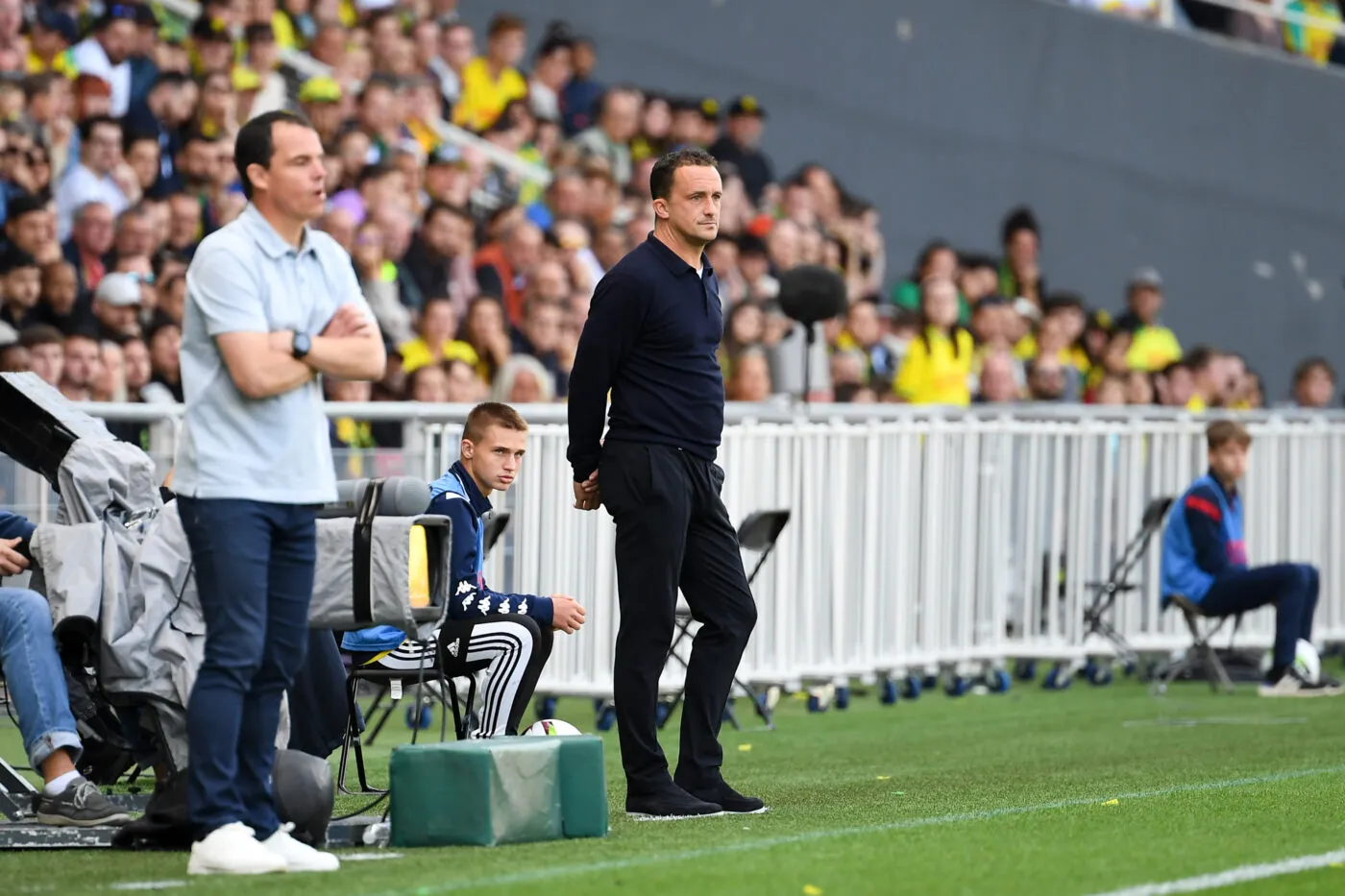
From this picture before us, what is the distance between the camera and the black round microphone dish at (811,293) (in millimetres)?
13250

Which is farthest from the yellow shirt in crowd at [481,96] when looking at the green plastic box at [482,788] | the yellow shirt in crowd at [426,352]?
the green plastic box at [482,788]

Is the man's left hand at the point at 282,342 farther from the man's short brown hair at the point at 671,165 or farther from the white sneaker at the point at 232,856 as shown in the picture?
the man's short brown hair at the point at 671,165

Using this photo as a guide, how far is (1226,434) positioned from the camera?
14.5 metres

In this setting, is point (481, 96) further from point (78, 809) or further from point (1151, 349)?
point (78, 809)

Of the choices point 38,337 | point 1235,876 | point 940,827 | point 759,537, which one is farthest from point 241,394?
point 759,537

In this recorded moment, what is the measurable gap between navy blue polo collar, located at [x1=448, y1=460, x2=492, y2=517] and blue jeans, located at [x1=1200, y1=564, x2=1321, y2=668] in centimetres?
653

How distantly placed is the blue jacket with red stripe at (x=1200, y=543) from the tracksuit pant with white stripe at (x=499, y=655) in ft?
22.0

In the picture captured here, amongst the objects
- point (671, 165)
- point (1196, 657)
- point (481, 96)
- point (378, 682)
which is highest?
point (481, 96)

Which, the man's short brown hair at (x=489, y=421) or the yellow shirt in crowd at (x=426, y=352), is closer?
the man's short brown hair at (x=489, y=421)

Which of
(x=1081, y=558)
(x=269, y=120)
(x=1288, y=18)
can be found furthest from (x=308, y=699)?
(x=1288, y=18)

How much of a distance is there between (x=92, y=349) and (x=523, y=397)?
8.71ft

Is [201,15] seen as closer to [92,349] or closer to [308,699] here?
[92,349]

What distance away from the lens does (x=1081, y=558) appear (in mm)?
14930

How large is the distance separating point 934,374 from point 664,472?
9.02m
